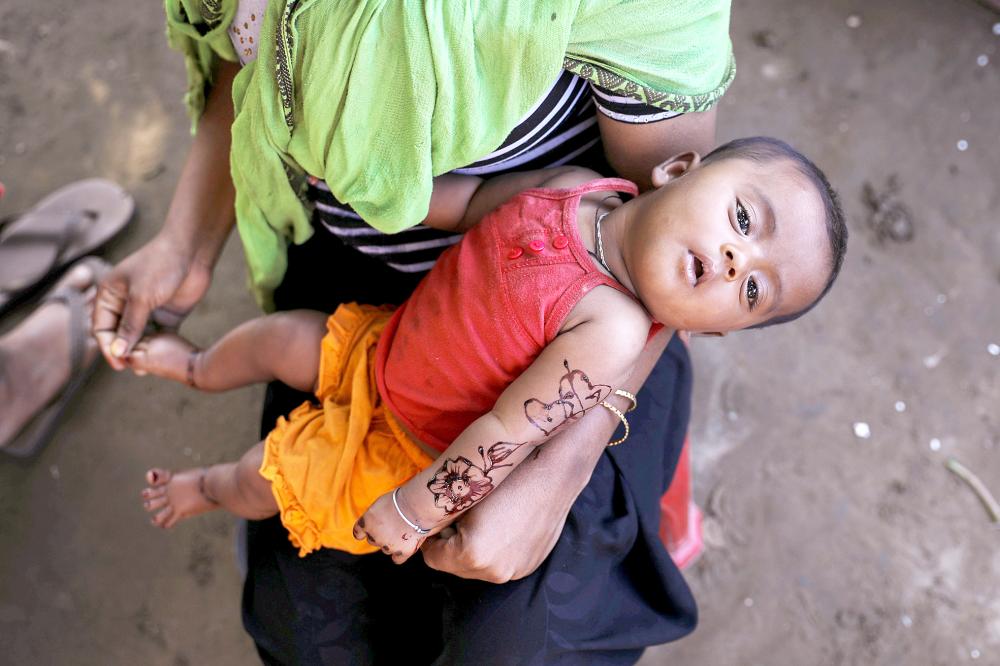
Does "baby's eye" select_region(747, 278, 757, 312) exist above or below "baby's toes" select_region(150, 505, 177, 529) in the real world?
above

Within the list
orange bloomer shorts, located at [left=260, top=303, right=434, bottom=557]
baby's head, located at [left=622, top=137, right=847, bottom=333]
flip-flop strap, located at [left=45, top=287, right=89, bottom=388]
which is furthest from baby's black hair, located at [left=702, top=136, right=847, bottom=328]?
flip-flop strap, located at [left=45, top=287, right=89, bottom=388]

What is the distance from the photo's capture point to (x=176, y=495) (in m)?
1.44

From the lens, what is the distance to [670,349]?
1.37 m

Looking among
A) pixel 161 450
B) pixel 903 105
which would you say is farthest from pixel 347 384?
pixel 903 105

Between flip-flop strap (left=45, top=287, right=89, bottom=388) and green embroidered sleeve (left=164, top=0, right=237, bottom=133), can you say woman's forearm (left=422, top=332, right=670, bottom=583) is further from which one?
flip-flop strap (left=45, top=287, right=89, bottom=388)

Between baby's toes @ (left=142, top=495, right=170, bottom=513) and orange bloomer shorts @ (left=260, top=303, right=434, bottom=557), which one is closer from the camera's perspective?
orange bloomer shorts @ (left=260, top=303, right=434, bottom=557)

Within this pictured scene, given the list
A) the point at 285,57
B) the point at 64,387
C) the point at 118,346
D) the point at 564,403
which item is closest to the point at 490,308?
the point at 564,403

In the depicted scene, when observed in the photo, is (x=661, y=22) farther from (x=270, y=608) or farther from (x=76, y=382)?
(x=76, y=382)

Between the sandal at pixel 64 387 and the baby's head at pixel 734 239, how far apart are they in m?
1.39

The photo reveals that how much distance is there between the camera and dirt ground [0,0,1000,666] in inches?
68.7

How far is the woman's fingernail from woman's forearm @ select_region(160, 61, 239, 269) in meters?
0.19

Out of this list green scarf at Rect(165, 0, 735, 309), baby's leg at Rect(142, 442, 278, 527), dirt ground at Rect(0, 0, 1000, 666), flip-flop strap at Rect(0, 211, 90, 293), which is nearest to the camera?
green scarf at Rect(165, 0, 735, 309)

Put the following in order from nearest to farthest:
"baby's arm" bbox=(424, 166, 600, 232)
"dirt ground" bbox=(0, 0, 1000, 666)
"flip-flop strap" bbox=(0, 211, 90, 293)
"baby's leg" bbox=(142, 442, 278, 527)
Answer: "baby's arm" bbox=(424, 166, 600, 232) → "baby's leg" bbox=(142, 442, 278, 527) → "dirt ground" bbox=(0, 0, 1000, 666) → "flip-flop strap" bbox=(0, 211, 90, 293)

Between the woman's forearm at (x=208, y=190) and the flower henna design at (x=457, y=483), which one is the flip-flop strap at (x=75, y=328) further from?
the flower henna design at (x=457, y=483)
